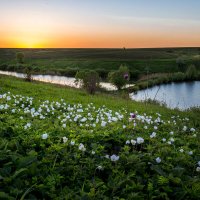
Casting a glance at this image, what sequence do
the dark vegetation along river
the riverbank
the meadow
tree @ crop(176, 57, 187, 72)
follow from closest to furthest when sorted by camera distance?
1. the meadow
2. the dark vegetation along river
3. the riverbank
4. tree @ crop(176, 57, 187, 72)

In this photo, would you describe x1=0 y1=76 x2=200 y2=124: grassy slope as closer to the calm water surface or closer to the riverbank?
the calm water surface

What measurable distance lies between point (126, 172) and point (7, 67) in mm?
85960

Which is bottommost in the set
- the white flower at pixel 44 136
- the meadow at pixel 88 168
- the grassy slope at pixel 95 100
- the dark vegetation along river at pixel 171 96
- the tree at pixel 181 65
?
the dark vegetation along river at pixel 171 96

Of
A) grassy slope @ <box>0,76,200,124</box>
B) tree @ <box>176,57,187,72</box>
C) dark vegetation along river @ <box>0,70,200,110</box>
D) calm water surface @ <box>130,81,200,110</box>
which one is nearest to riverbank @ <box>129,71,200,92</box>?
dark vegetation along river @ <box>0,70,200,110</box>

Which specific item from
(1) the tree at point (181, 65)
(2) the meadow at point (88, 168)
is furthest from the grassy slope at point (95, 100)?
(1) the tree at point (181, 65)

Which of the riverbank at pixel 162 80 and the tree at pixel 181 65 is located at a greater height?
the tree at pixel 181 65

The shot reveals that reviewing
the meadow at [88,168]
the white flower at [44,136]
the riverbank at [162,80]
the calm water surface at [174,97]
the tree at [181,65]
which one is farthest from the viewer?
the tree at [181,65]

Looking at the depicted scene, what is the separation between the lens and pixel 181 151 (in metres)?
5.53

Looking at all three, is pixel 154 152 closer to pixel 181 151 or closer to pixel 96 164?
pixel 181 151

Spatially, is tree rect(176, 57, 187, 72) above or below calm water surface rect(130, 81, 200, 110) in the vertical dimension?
above

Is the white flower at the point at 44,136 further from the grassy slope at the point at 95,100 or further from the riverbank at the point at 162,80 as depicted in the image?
the riverbank at the point at 162,80

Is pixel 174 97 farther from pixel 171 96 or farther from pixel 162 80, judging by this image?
pixel 162 80


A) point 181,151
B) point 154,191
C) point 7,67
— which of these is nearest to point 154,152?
point 181,151

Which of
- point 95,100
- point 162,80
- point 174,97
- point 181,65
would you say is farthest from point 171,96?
point 181,65
